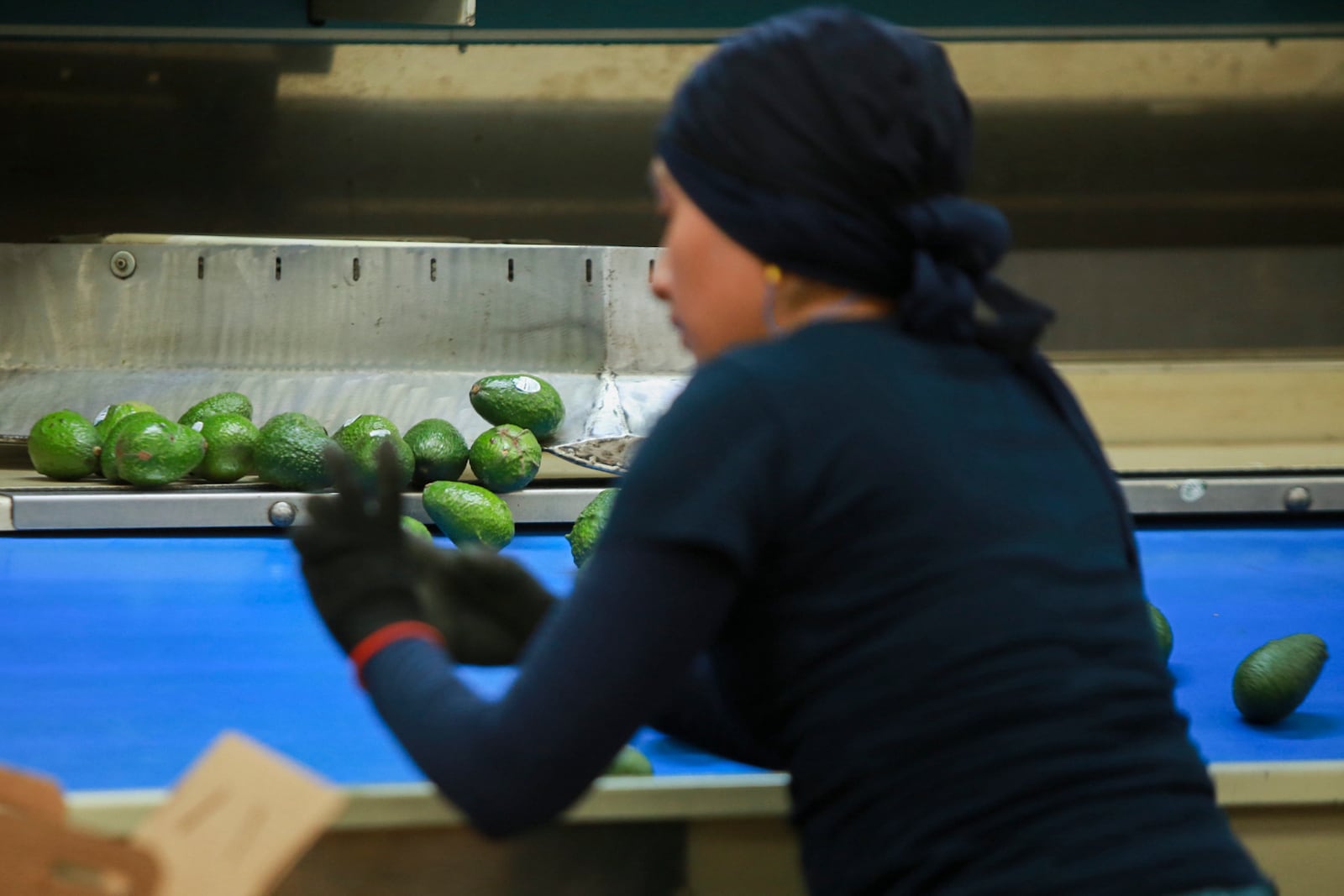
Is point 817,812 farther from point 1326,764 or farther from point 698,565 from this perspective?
point 1326,764

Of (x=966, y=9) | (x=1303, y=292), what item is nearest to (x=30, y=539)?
(x=966, y=9)

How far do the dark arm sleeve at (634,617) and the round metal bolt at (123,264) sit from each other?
239 cm

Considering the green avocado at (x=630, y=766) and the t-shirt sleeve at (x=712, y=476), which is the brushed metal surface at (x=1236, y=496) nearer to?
the green avocado at (x=630, y=766)

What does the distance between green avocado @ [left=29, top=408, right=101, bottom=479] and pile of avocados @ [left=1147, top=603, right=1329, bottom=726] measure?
1851 mm

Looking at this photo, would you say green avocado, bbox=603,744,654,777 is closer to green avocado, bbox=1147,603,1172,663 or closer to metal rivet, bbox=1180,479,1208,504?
green avocado, bbox=1147,603,1172,663

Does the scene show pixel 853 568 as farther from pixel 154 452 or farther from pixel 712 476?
pixel 154 452

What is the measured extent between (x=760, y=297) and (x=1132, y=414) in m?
2.65

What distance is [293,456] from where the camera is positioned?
2.19m

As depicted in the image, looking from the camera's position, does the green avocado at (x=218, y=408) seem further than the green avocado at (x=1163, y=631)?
Yes

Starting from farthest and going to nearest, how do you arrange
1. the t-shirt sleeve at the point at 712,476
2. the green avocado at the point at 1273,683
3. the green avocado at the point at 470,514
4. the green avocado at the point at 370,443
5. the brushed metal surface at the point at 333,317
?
the brushed metal surface at the point at 333,317 → the green avocado at the point at 370,443 → the green avocado at the point at 470,514 → the green avocado at the point at 1273,683 → the t-shirt sleeve at the point at 712,476

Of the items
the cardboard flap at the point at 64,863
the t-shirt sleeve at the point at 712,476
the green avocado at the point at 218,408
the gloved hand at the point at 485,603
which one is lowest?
the green avocado at the point at 218,408

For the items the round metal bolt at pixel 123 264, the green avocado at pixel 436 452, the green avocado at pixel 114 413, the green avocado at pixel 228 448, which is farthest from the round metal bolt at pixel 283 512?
the round metal bolt at pixel 123 264

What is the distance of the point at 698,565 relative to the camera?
26.3 inches

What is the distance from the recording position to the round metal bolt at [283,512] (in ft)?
7.13
